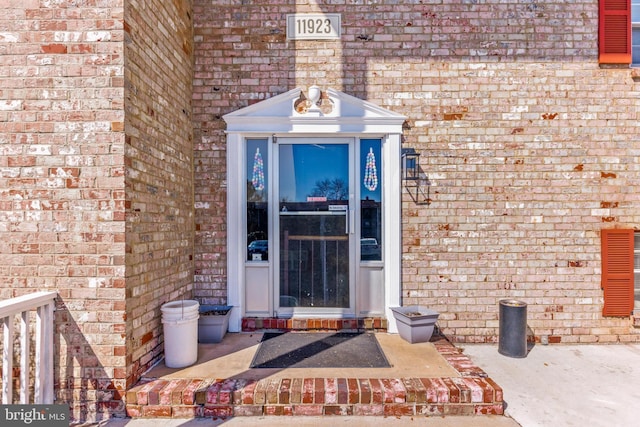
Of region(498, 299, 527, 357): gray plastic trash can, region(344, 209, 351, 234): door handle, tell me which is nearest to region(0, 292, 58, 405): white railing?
region(344, 209, 351, 234): door handle

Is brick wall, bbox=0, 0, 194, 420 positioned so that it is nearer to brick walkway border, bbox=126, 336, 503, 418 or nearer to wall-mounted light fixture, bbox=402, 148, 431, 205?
brick walkway border, bbox=126, 336, 503, 418

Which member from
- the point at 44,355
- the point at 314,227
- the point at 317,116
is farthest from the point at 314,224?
the point at 44,355

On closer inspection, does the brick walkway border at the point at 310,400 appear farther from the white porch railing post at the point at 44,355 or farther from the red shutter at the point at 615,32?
the red shutter at the point at 615,32

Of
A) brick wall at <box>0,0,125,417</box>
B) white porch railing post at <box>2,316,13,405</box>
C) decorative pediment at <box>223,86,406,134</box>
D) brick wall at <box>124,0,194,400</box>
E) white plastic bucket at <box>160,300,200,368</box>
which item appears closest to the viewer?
white porch railing post at <box>2,316,13,405</box>

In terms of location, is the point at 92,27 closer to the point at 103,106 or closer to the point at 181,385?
the point at 103,106

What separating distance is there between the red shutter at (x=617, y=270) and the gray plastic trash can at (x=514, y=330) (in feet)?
3.44

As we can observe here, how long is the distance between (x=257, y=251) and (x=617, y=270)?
3791 millimetres

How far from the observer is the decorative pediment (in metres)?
3.56

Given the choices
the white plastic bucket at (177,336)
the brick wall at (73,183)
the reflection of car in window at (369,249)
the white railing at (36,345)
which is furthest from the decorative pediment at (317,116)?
the white railing at (36,345)

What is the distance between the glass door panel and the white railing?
78.4 inches

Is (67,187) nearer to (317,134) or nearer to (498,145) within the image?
(317,134)

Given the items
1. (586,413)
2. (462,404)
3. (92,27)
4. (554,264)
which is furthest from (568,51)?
(92,27)

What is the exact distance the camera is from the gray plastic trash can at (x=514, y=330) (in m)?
3.29

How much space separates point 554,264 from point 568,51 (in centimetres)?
226
